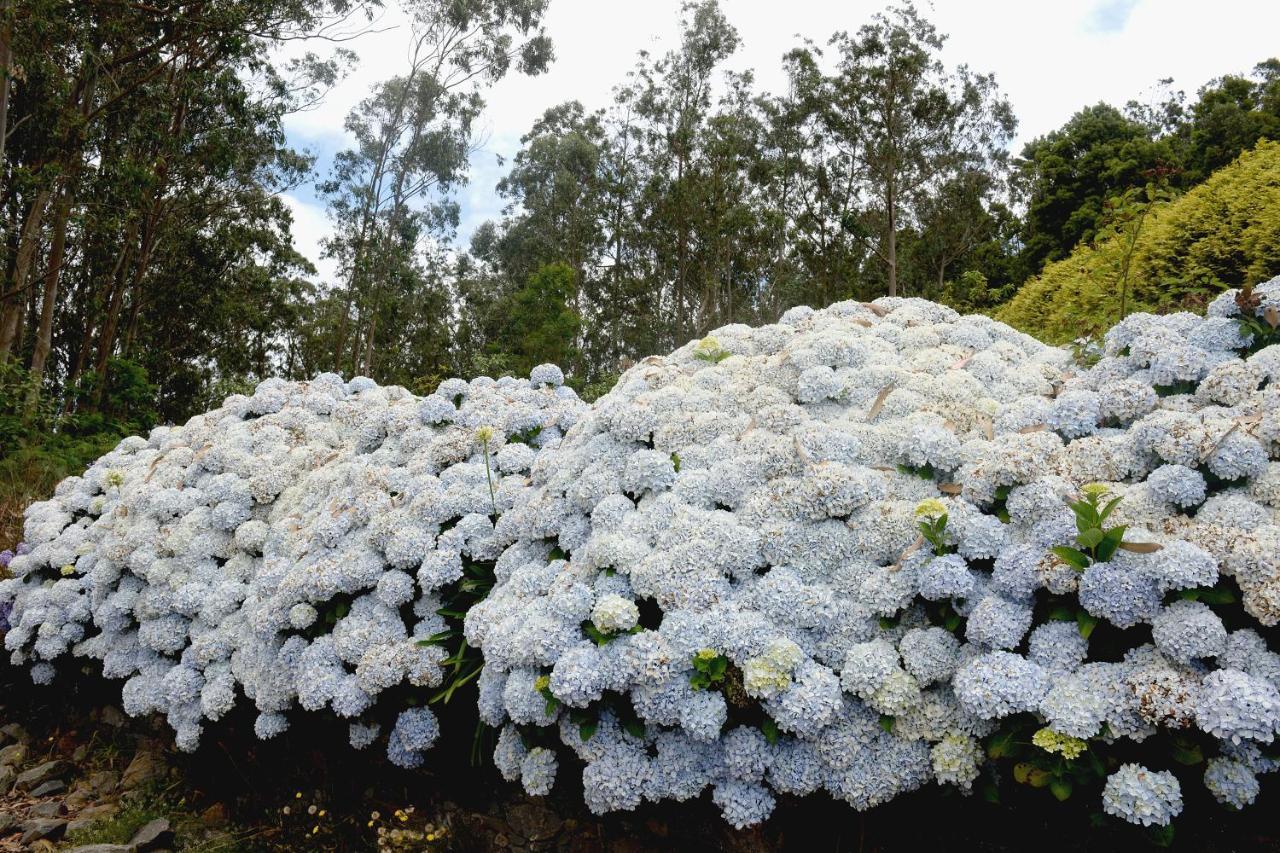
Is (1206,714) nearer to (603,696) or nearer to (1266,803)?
(1266,803)

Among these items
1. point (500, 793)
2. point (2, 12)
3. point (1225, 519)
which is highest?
point (2, 12)

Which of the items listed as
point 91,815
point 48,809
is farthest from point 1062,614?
point 48,809

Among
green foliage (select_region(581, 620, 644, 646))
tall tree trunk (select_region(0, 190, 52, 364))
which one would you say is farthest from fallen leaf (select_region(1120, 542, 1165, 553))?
tall tree trunk (select_region(0, 190, 52, 364))

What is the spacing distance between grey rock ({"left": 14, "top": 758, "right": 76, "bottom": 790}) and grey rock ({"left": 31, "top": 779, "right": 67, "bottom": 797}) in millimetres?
41

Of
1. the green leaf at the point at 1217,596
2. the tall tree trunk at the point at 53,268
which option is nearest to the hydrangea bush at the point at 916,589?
the green leaf at the point at 1217,596

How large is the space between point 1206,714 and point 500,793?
2.37 m

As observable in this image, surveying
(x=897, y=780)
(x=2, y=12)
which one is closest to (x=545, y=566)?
(x=897, y=780)

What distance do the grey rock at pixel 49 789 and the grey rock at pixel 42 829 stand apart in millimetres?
387

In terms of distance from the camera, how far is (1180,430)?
2662mm

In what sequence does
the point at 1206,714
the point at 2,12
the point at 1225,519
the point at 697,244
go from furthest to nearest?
the point at 697,244
the point at 2,12
the point at 1225,519
the point at 1206,714

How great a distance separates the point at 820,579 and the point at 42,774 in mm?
4635

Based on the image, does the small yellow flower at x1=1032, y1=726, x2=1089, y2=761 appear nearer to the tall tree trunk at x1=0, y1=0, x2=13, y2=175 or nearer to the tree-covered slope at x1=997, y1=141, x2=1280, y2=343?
the tree-covered slope at x1=997, y1=141, x2=1280, y2=343

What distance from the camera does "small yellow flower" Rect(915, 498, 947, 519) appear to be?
2.81 metres

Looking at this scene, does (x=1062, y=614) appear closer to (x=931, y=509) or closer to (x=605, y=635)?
(x=931, y=509)
